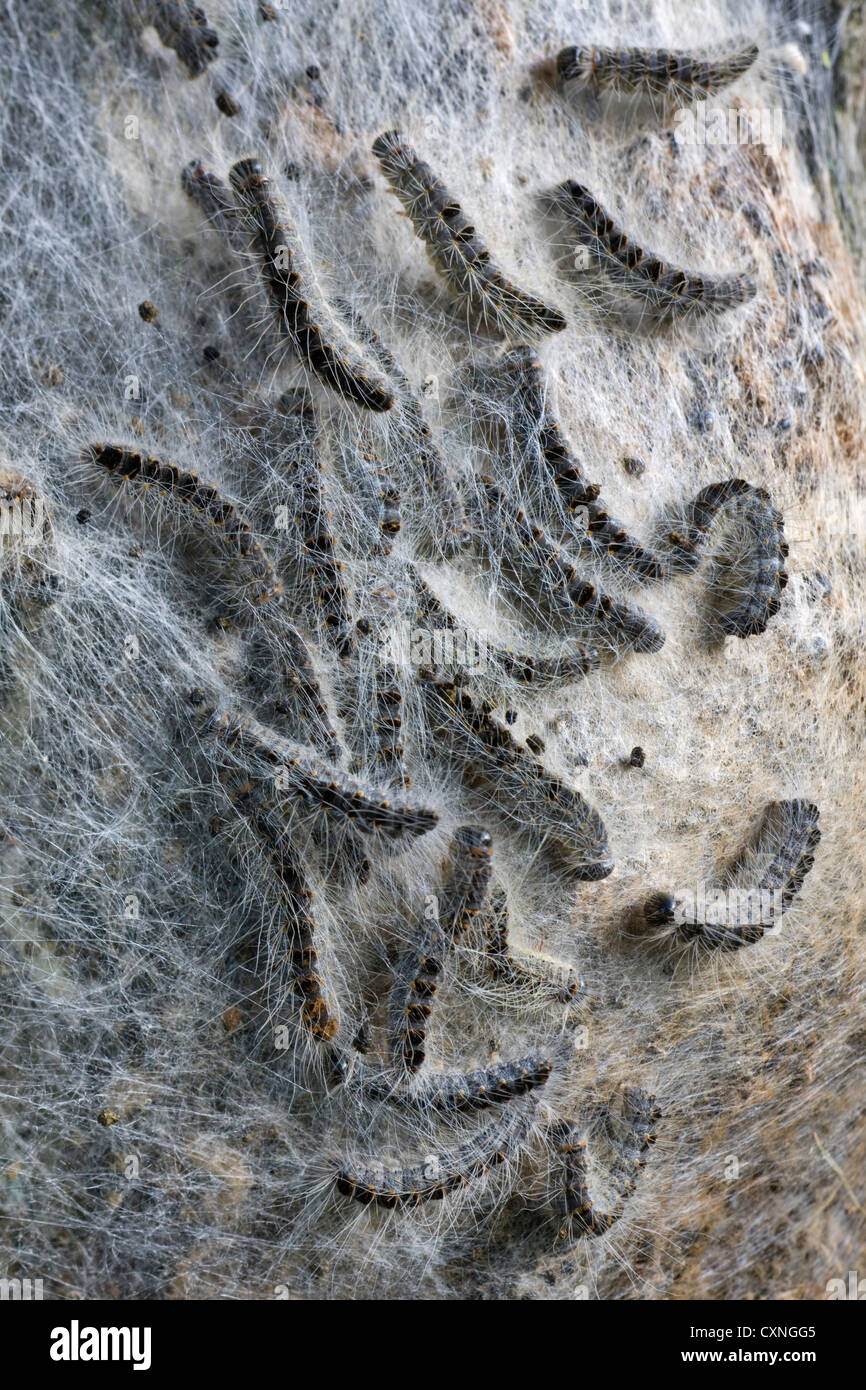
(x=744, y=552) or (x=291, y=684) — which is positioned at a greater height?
(x=744, y=552)

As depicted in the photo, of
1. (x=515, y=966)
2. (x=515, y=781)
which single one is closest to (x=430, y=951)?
(x=515, y=966)

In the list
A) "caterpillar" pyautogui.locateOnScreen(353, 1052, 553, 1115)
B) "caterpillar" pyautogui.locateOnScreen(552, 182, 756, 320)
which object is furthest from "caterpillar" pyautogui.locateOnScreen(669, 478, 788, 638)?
"caterpillar" pyautogui.locateOnScreen(353, 1052, 553, 1115)

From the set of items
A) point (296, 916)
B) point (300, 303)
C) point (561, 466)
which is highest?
point (300, 303)

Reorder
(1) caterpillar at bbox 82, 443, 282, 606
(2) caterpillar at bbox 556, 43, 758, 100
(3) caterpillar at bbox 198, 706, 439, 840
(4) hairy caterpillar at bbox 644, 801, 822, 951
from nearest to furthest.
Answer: (3) caterpillar at bbox 198, 706, 439, 840 < (1) caterpillar at bbox 82, 443, 282, 606 < (4) hairy caterpillar at bbox 644, 801, 822, 951 < (2) caterpillar at bbox 556, 43, 758, 100

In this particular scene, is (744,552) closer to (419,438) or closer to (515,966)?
(419,438)

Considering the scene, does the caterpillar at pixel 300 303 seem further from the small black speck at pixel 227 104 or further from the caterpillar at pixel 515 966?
the caterpillar at pixel 515 966

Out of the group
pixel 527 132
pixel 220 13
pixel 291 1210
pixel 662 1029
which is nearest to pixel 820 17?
pixel 527 132

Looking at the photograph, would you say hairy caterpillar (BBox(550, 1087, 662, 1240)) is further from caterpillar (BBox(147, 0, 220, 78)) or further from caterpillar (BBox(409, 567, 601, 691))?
caterpillar (BBox(147, 0, 220, 78))
